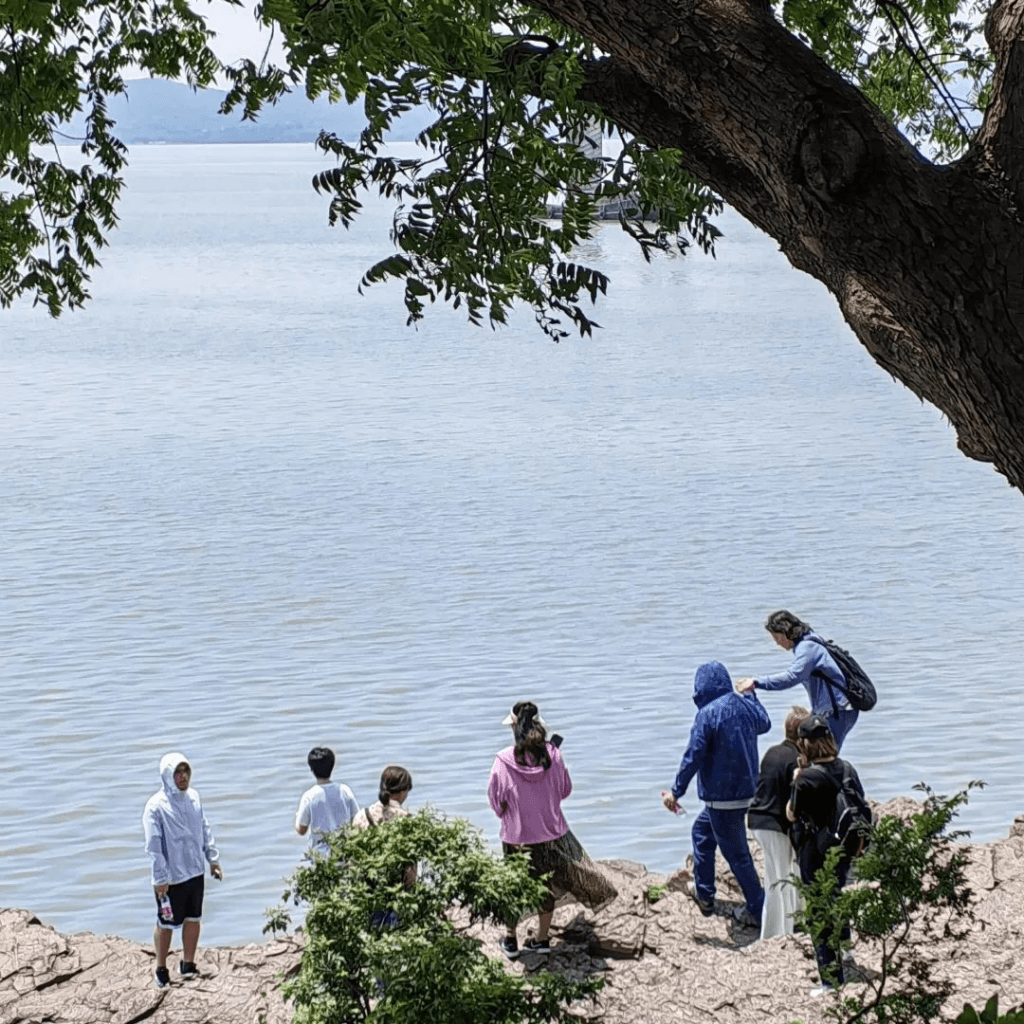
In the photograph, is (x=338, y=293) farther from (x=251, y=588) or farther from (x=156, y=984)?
(x=156, y=984)

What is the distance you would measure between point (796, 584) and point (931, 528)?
456cm

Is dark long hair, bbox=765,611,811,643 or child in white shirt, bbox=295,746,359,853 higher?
dark long hair, bbox=765,611,811,643

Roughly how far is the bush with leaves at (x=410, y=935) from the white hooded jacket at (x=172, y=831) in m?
2.57

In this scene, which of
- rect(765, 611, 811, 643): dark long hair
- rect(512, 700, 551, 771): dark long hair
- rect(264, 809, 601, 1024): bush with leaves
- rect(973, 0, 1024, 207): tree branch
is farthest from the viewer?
rect(765, 611, 811, 643): dark long hair

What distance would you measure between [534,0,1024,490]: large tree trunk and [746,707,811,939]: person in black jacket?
381 centimetres

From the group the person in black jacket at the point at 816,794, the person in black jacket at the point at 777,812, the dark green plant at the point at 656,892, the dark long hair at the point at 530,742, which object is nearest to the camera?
the person in black jacket at the point at 816,794

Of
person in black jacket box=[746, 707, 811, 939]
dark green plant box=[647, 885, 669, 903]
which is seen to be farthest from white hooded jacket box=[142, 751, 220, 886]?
person in black jacket box=[746, 707, 811, 939]

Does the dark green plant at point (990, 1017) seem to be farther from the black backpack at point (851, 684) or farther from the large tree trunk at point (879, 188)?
the black backpack at point (851, 684)

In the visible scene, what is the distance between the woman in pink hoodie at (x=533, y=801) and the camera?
8.68 meters

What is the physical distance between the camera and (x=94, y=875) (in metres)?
12.4

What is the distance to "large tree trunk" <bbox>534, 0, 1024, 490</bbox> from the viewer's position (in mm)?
4535

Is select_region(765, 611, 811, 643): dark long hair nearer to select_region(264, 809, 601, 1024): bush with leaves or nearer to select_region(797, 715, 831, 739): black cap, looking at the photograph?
select_region(797, 715, 831, 739): black cap

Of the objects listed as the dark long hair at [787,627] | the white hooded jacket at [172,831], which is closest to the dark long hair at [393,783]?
the white hooded jacket at [172,831]

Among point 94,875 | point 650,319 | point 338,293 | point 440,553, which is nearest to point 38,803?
point 94,875
